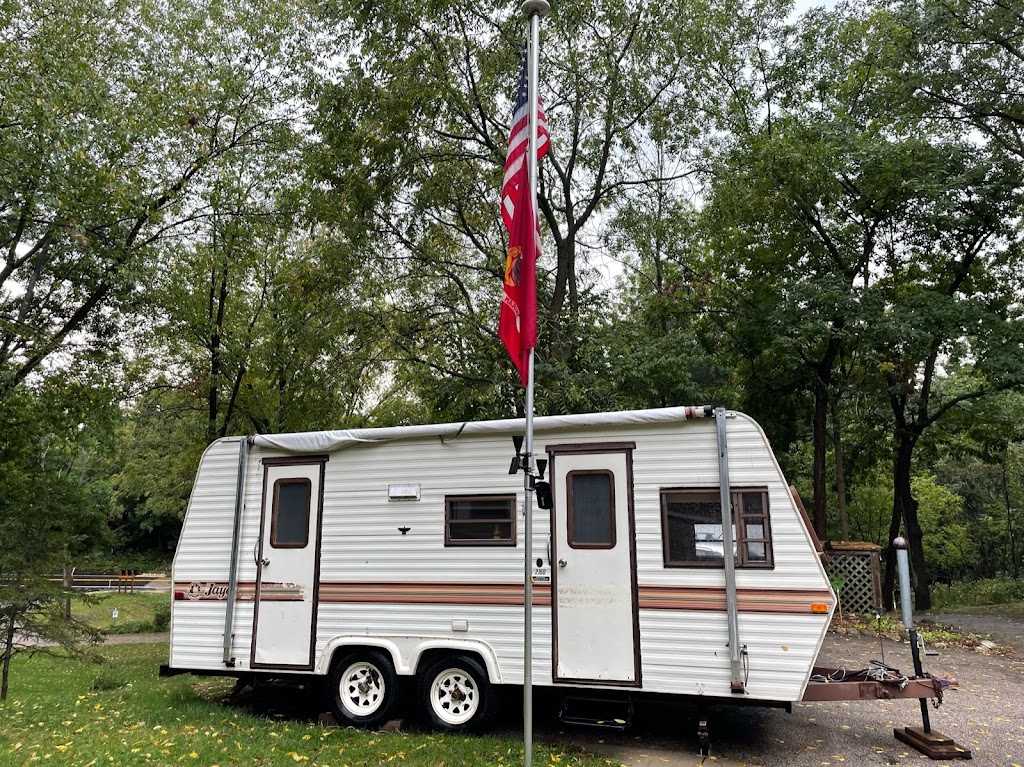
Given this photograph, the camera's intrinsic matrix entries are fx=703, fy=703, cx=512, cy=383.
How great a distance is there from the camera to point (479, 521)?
6805mm

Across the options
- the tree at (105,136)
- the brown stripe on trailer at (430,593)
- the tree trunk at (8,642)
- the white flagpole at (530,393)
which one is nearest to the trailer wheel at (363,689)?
the brown stripe on trailer at (430,593)

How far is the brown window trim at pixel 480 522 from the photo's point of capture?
667 cm

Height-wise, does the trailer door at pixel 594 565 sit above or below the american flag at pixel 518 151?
below

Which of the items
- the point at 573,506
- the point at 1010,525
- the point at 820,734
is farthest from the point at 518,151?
the point at 1010,525

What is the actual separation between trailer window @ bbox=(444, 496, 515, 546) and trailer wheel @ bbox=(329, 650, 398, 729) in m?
1.38

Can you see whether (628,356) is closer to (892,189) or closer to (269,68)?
(892,189)

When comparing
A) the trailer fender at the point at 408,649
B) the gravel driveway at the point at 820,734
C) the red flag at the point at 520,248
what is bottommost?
the gravel driveway at the point at 820,734

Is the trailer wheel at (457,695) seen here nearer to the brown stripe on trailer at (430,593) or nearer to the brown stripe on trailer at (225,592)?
the brown stripe on trailer at (430,593)

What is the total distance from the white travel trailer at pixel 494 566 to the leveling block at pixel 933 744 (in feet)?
4.70

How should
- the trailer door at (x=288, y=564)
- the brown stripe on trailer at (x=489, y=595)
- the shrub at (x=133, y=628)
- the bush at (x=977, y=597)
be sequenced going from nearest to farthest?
the brown stripe on trailer at (x=489, y=595) < the trailer door at (x=288, y=564) < the shrub at (x=133, y=628) < the bush at (x=977, y=597)

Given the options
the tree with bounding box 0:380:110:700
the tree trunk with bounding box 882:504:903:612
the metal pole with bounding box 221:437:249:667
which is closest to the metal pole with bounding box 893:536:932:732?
the metal pole with bounding box 221:437:249:667

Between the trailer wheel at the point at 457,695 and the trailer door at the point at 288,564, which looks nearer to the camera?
the trailer wheel at the point at 457,695

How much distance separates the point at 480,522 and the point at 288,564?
82.8 inches

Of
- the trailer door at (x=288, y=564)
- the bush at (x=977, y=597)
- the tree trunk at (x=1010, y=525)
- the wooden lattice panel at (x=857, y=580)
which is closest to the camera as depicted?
the trailer door at (x=288, y=564)
